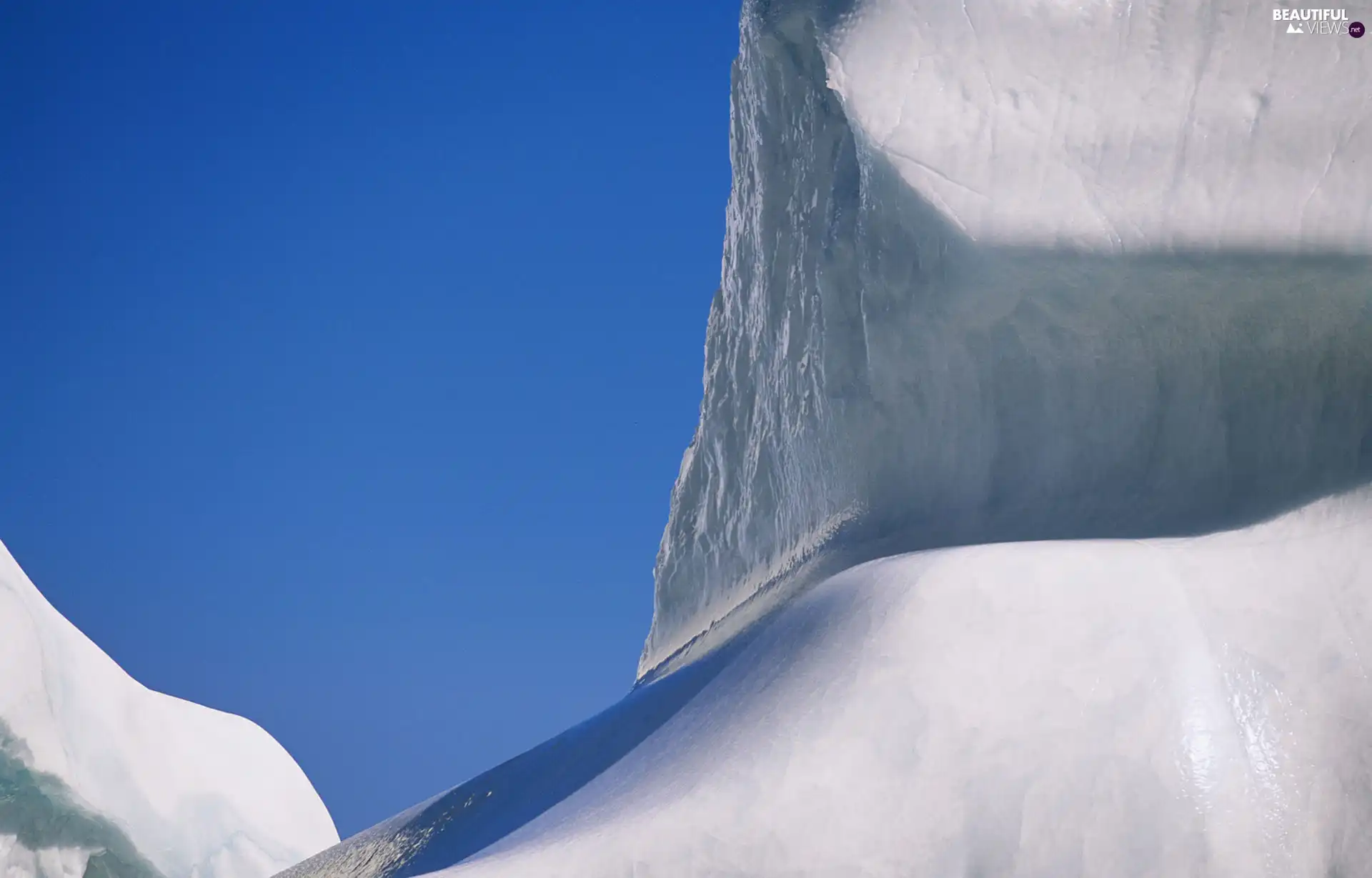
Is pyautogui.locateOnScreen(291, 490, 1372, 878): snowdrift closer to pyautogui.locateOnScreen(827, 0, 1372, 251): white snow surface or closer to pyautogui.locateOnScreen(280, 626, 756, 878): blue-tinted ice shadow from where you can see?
pyautogui.locateOnScreen(280, 626, 756, 878): blue-tinted ice shadow

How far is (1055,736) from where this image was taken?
151cm

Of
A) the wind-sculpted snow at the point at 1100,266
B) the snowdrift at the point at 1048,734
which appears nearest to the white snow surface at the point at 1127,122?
the wind-sculpted snow at the point at 1100,266

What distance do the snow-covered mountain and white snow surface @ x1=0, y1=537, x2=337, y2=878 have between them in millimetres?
3862

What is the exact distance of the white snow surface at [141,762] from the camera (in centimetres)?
540

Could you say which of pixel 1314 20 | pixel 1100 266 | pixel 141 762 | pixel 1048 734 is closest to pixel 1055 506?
pixel 1100 266

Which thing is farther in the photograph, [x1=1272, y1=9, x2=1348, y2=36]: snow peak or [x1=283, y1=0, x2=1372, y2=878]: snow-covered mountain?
[x1=1272, y1=9, x2=1348, y2=36]: snow peak

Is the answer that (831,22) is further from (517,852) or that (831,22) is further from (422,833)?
(422,833)

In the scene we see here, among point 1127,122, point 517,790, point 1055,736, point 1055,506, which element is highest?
point 1127,122

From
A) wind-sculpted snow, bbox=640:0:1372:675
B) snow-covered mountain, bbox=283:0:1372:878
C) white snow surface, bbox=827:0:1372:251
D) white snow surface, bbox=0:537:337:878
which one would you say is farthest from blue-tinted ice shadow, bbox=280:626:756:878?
white snow surface, bbox=0:537:337:878

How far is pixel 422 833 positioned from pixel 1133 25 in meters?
2.11

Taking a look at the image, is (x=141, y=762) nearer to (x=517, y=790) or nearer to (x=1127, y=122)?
(x=517, y=790)

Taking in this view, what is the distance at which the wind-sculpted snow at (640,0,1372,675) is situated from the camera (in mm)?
1781

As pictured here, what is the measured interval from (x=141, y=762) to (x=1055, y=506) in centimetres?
565

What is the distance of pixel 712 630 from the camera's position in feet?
10.2
